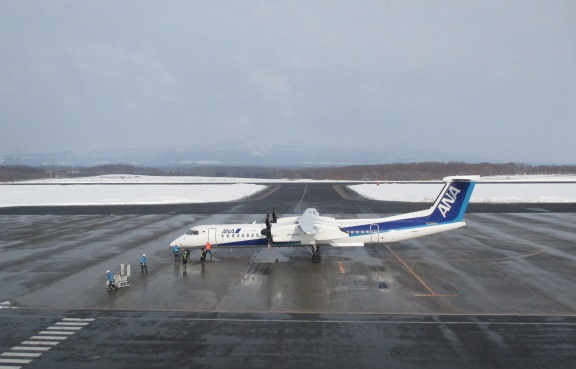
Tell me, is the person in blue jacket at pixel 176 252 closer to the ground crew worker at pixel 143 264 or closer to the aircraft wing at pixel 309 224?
the ground crew worker at pixel 143 264

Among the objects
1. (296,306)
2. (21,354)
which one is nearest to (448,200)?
(296,306)

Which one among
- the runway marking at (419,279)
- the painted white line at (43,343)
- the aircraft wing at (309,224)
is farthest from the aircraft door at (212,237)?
the painted white line at (43,343)

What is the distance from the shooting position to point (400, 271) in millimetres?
25547

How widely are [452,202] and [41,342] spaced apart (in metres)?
24.7

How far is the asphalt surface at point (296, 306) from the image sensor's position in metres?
14.4

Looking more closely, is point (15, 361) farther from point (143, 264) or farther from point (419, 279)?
point (419, 279)

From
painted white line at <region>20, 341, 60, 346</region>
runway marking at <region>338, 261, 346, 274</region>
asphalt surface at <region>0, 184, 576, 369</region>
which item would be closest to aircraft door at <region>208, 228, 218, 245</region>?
asphalt surface at <region>0, 184, 576, 369</region>

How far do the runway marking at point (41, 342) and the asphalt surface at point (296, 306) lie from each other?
0.23 ft

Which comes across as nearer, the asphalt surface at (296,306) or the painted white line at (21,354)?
the asphalt surface at (296,306)

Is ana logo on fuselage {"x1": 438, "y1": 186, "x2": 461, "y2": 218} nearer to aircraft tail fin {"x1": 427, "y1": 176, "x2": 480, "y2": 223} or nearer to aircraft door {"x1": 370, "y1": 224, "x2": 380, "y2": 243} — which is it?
aircraft tail fin {"x1": 427, "y1": 176, "x2": 480, "y2": 223}

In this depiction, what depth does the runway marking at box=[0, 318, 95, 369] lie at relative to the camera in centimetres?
1438

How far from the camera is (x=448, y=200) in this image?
28297 mm

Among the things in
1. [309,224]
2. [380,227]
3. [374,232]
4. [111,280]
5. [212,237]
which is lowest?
[111,280]

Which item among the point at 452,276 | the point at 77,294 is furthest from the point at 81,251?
the point at 452,276
